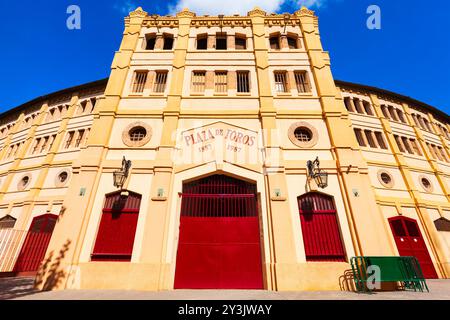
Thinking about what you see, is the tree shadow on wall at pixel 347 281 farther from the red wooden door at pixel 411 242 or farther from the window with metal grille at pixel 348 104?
the window with metal grille at pixel 348 104

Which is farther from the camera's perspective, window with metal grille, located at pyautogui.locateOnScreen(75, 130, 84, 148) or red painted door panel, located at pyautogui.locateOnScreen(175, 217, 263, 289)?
window with metal grille, located at pyautogui.locateOnScreen(75, 130, 84, 148)

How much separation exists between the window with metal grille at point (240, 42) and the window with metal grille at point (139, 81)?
20.3 ft

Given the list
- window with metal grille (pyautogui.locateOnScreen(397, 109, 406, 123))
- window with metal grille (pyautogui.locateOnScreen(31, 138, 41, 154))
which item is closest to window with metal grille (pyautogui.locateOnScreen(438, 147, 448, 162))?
window with metal grille (pyautogui.locateOnScreen(397, 109, 406, 123))

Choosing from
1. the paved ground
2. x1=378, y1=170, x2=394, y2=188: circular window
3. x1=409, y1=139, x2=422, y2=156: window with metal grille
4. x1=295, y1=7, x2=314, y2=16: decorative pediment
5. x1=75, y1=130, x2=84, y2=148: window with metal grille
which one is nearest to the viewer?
the paved ground

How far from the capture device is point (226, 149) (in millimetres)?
10250

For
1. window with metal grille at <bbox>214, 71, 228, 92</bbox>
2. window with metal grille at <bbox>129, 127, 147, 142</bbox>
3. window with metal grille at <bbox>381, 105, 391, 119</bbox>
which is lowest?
window with metal grille at <bbox>129, 127, 147, 142</bbox>

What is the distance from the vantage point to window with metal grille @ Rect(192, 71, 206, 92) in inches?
487

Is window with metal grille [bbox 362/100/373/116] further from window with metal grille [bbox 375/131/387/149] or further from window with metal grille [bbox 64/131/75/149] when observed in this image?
window with metal grille [bbox 64/131/75/149]

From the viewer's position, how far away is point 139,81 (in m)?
12.7

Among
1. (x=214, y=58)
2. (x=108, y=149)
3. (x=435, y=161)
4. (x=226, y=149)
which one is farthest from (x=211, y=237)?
(x=435, y=161)

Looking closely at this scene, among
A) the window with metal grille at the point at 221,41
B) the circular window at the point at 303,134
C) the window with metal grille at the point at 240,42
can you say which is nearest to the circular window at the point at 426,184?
the circular window at the point at 303,134

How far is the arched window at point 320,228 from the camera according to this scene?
836 cm

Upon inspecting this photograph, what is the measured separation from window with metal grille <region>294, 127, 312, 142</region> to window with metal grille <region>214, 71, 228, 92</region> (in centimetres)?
468

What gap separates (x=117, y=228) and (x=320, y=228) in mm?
8342
